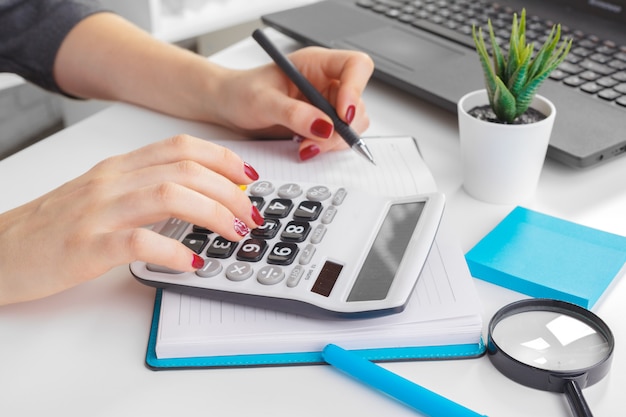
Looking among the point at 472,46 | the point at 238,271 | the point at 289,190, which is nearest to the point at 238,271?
the point at 238,271

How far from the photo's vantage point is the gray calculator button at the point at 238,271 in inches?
20.3

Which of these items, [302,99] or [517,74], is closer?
[517,74]

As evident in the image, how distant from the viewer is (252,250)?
0.54 meters

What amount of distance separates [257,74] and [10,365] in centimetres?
40

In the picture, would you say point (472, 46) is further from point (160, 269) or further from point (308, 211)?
point (160, 269)

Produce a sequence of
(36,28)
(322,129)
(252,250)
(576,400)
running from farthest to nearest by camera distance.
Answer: (36,28) < (322,129) < (252,250) < (576,400)

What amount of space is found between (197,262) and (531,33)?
0.56 metres

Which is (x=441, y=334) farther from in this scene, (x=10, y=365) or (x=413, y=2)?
(x=413, y=2)

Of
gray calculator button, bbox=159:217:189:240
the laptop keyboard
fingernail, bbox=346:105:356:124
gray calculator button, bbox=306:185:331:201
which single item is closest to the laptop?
the laptop keyboard

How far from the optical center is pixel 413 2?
0.99 metres

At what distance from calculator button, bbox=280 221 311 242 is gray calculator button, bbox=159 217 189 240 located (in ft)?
0.27

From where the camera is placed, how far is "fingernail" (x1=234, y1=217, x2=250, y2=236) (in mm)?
549

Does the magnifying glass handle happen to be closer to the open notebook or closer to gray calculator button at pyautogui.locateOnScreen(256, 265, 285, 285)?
the open notebook

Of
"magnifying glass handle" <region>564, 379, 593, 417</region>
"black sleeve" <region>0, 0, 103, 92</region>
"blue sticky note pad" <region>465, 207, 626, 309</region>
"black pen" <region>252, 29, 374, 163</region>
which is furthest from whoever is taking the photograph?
"black sleeve" <region>0, 0, 103, 92</region>
